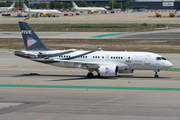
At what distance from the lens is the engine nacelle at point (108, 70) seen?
40.0 meters

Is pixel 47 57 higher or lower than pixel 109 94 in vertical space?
higher

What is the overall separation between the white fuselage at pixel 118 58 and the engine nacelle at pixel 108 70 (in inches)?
51.7

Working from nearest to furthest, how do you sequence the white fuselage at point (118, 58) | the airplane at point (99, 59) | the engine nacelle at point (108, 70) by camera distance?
the engine nacelle at point (108, 70) < the airplane at point (99, 59) < the white fuselage at point (118, 58)

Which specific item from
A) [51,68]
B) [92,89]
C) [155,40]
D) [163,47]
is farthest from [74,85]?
[155,40]

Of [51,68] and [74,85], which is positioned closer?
[74,85]

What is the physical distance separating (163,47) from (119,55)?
117 ft

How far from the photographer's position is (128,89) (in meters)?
34.4

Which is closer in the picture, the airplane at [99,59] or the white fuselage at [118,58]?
the airplane at [99,59]

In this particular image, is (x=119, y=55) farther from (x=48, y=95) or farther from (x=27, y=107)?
(x=27, y=107)

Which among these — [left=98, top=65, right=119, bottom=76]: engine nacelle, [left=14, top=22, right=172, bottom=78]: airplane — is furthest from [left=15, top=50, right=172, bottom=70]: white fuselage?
[left=98, top=65, right=119, bottom=76]: engine nacelle

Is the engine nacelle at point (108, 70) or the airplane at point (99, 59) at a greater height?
the airplane at point (99, 59)

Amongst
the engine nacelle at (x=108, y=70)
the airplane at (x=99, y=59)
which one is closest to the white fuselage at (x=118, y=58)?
the airplane at (x=99, y=59)

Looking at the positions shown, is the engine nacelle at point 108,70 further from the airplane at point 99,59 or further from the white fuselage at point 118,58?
the white fuselage at point 118,58

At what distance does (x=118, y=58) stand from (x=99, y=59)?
2.67 m
